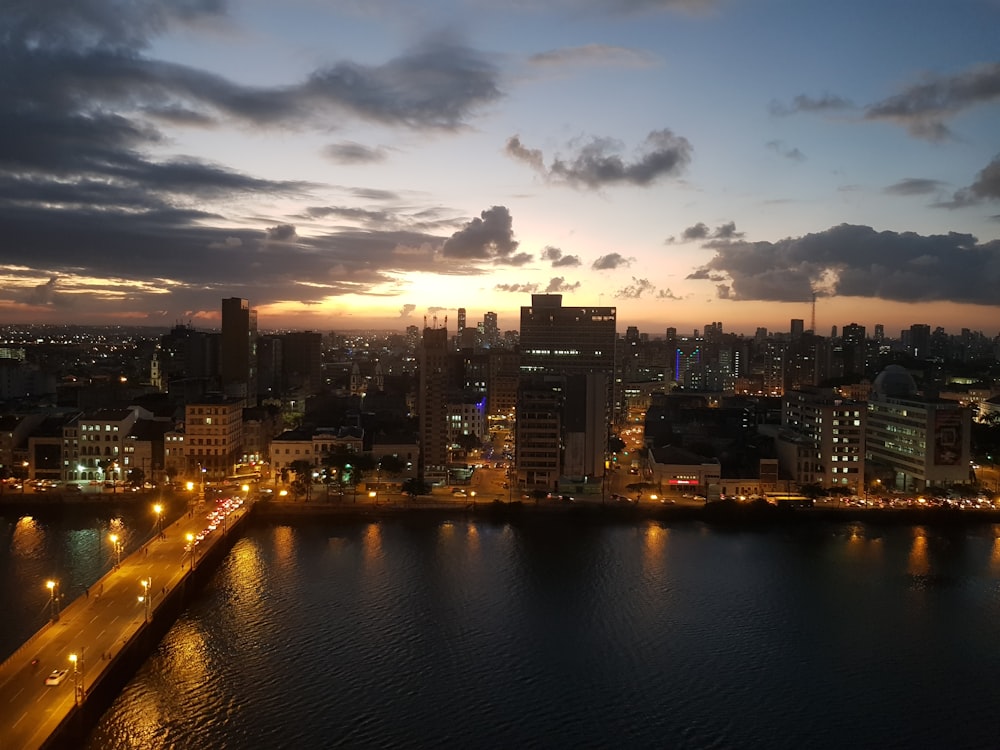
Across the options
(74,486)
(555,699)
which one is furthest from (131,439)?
(555,699)

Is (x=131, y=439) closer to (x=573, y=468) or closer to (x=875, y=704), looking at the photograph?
(x=573, y=468)

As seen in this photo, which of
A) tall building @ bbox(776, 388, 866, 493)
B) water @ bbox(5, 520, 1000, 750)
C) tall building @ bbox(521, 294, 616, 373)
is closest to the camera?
water @ bbox(5, 520, 1000, 750)

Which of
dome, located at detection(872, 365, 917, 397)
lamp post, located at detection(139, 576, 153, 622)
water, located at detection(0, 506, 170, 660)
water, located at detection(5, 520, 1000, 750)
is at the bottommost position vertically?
water, located at detection(5, 520, 1000, 750)

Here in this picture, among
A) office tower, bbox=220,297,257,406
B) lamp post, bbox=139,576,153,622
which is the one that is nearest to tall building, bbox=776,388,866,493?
lamp post, bbox=139,576,153,622

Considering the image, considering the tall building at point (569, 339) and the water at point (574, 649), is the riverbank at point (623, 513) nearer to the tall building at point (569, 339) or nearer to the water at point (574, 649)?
the water at point (574, 649)

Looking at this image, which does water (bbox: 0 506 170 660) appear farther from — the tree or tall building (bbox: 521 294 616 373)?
tall building (bbox: 521 294 616 373)

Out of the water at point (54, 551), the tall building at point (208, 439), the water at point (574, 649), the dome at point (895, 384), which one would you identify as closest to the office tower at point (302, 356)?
the tall building at point (208, 439)
